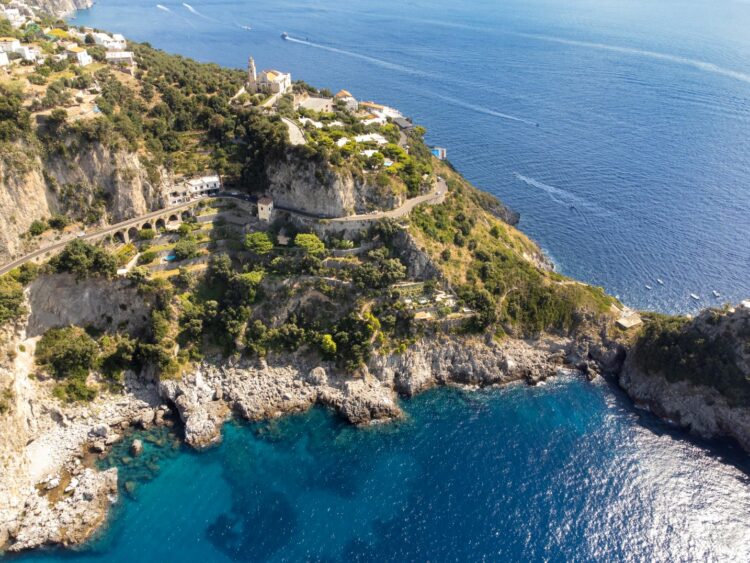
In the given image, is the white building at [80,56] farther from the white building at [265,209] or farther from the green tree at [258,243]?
the green tree at [258,243]

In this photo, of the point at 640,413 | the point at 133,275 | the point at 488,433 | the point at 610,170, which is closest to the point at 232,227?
the point at 133,275

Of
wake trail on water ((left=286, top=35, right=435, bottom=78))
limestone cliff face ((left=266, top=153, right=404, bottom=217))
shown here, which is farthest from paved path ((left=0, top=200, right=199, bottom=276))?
wake trail on water ((left=286, top=35, right=435, bottom=78))

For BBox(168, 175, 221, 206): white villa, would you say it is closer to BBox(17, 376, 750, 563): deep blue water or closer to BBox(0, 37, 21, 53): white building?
BBox(17, 376, 750, 563): deep blue water

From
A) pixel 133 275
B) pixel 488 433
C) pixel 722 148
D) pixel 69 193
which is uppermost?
pixel 722 148

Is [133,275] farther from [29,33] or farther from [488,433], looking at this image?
[29,33]

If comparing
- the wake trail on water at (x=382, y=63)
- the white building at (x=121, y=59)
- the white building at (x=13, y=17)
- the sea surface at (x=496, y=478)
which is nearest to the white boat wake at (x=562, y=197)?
the sea surface at (x=496, y=478)

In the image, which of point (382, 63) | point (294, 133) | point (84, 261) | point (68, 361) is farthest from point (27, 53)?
point (382, 63)

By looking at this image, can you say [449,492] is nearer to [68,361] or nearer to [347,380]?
[347,380]
